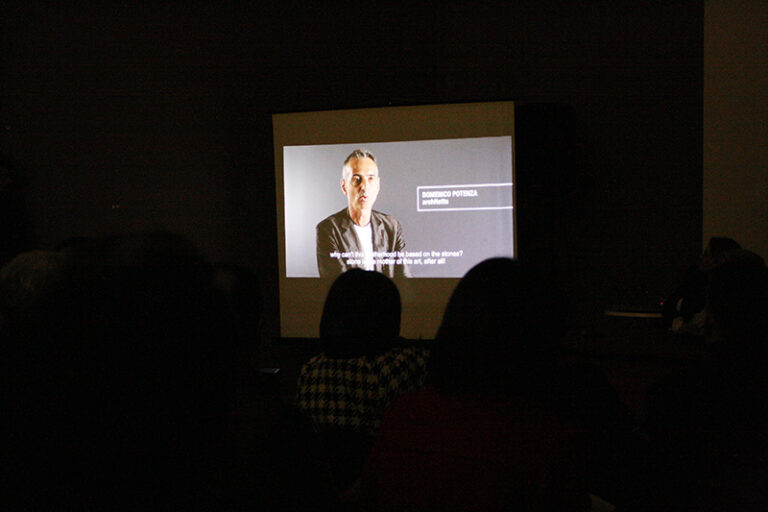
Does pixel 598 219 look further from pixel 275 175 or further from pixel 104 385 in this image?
pixel 104 385

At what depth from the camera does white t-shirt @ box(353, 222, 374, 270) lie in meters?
3.95

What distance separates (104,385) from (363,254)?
134 inches

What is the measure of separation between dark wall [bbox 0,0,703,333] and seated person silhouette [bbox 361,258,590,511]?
2745 millimetres

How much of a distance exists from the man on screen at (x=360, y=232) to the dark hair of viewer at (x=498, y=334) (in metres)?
2.60

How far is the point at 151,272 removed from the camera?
573 millimetres

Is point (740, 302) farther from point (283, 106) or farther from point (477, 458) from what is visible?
point (283, 106)

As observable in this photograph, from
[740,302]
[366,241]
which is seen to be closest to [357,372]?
[740,302]

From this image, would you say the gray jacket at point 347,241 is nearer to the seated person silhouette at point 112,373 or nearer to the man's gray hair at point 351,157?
the man's gray hair at point 351,157

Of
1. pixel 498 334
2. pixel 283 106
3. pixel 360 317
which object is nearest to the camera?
pixel 498 334

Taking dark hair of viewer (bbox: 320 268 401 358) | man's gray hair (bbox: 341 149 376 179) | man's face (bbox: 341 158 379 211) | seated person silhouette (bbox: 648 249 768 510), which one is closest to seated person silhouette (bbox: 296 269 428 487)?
dark hair of viewer (bbox: 320 268 401 358)

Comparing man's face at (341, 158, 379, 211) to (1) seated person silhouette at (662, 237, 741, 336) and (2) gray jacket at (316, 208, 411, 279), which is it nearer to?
(2) gray jacket at (316, 208, 411, 279)

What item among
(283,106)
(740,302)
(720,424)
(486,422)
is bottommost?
(720,424)

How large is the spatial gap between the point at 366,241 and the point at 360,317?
2.07 m

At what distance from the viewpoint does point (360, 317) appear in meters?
1.92
